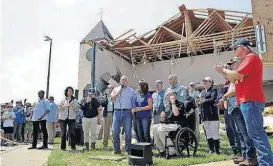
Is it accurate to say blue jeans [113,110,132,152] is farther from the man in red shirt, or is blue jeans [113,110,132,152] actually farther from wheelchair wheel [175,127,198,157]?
the man in red shirt

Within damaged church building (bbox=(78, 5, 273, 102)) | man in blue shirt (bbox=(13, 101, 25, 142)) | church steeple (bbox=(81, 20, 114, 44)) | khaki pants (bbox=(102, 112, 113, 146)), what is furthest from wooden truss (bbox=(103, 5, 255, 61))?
khaki pants (bbox=(102, 112, 113, 146))

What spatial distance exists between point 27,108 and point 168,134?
10285 mm

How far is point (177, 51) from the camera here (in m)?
15.9

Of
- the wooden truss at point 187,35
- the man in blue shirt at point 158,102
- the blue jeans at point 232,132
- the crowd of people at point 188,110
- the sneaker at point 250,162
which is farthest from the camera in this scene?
the wooden truss at point 187,35

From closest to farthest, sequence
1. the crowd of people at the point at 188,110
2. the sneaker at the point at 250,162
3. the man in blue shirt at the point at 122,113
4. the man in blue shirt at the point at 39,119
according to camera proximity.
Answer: the crowd of people at the point at 188,110 → the sneaker at the point at 250,162 → the man in blue shirt at the point at 122,113 → the man in blue shirt at the point at 39,119

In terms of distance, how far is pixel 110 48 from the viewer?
1592 centimetres

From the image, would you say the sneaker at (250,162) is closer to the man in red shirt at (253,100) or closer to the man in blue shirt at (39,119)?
the man in red shirt at (253,100)

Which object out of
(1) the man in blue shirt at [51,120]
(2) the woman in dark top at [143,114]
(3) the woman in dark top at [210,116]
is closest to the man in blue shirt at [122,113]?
(2) the woman in dark top at [143,114]

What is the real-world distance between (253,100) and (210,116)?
2.50 metres

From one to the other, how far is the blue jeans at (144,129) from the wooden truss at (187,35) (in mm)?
8933

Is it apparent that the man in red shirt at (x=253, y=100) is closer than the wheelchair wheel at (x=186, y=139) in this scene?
Yes

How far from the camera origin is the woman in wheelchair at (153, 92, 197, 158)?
5324 mm

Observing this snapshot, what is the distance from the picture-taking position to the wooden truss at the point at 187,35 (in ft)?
45.3

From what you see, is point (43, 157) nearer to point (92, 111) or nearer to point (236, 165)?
point (92, 111)
